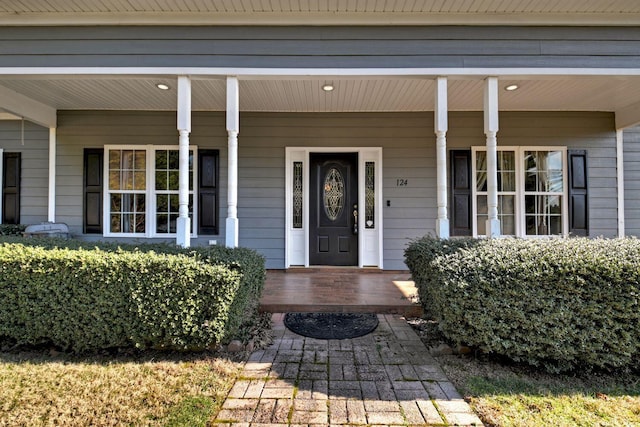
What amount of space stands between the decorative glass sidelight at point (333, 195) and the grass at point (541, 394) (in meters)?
3.25

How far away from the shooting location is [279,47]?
3.67 m

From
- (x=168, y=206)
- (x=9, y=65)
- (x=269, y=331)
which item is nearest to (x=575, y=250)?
(x=269, y=331)

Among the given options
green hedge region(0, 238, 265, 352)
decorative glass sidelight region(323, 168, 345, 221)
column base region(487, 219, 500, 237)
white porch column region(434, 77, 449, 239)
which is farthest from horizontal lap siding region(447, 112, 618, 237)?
green hedge region(0, 238, 265, 352)

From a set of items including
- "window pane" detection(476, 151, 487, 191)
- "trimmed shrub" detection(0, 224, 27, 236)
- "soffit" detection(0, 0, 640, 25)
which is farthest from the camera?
"window pane" detection(476, 151, 487, 191)

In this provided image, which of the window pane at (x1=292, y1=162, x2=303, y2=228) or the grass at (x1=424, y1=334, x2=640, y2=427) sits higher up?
the window pane at (x1=292, y1=162, x2=303, y2=228)

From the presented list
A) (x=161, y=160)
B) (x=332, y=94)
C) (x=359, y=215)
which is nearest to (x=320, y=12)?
(x=332, y=94)

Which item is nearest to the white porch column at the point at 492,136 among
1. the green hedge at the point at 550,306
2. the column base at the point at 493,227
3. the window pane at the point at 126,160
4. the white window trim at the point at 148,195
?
the column base at the point at 493,227

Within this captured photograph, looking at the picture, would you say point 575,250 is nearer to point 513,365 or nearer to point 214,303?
point 513,365

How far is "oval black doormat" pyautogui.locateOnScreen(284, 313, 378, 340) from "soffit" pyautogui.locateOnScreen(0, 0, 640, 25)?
3.21 meters

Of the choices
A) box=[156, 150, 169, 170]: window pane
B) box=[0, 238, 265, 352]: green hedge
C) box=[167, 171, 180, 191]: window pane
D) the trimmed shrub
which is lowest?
box=[0, 238, 265, 352]: green hedge

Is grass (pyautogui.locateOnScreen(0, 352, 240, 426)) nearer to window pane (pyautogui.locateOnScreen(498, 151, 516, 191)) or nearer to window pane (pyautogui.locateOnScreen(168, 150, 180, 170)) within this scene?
window pane (pyautogui.locateOnScreen(168, 150, 180, 170))

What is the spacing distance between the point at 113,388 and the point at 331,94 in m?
4.08

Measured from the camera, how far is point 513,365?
253 centimetres

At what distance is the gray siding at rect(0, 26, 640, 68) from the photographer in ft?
11.9
